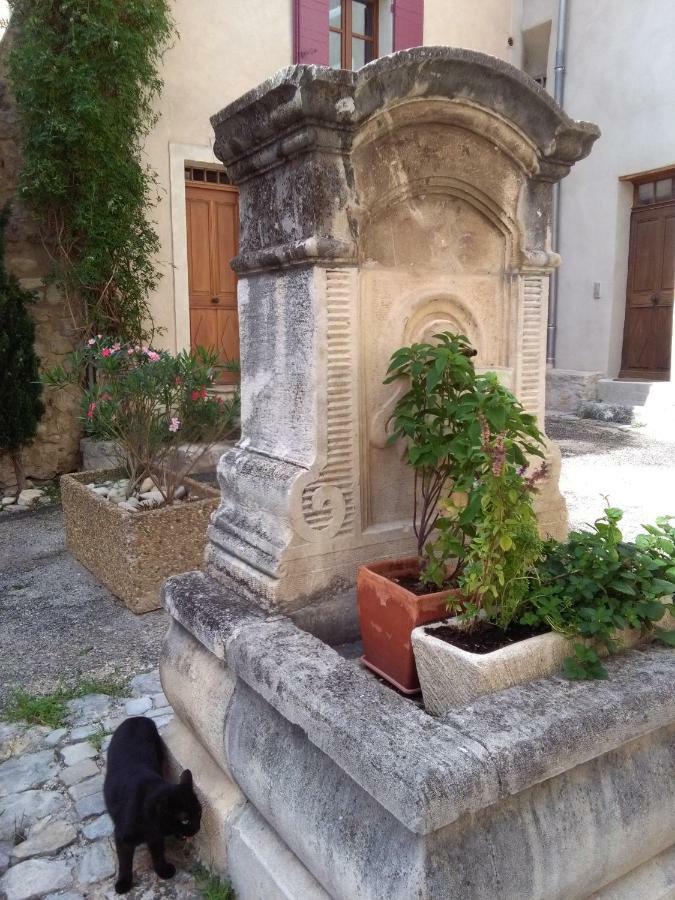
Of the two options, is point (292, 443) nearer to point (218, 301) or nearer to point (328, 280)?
point (328, 280)

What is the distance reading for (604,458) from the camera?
6.57 meters

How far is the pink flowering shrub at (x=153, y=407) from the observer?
412 centimetres

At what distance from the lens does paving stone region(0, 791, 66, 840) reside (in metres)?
2.21

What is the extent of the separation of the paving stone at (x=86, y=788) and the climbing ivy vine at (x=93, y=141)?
4614mm

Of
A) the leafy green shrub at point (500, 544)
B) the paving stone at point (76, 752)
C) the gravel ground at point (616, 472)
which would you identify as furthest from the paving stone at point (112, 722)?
the gravel ground at point (616, 472)

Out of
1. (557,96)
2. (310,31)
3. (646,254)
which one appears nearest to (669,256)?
(646,254)

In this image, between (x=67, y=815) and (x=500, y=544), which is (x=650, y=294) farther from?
(x=67, y=815)

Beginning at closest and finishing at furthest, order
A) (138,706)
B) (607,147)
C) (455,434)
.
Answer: (455,434) → (138,706) → (607,147)

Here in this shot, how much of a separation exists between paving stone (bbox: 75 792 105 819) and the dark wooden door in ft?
26.8

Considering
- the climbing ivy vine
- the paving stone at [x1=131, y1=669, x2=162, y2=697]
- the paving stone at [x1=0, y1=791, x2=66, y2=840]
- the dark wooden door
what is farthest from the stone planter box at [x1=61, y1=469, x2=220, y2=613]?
the dark wooden door

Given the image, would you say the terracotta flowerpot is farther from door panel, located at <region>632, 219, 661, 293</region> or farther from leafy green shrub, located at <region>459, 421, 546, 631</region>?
door panel, located at <region>632, 219, 661, 293</region>

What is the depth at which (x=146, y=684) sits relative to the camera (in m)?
3.04

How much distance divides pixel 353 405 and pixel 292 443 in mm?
223

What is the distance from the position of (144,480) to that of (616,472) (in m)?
3.83
